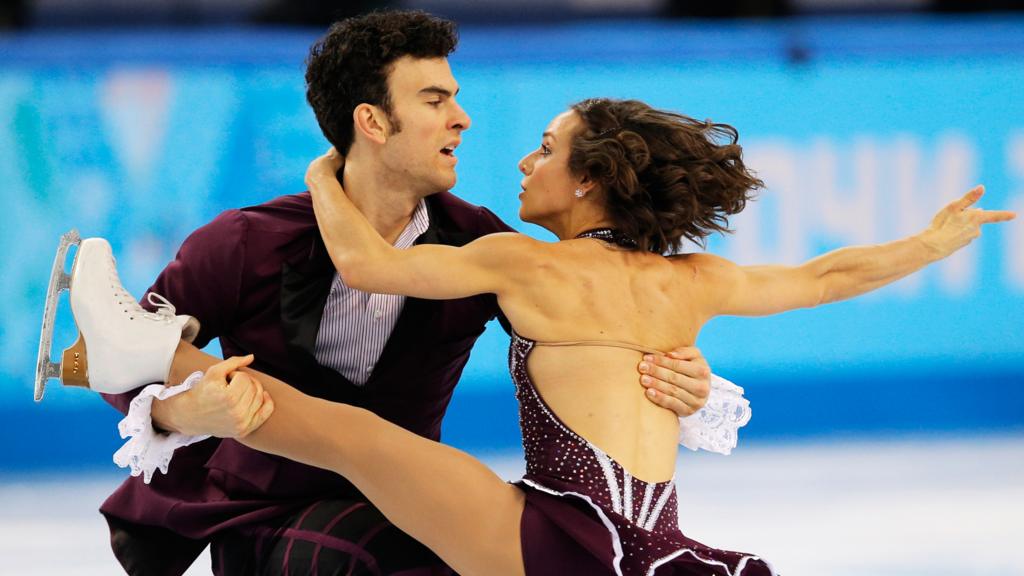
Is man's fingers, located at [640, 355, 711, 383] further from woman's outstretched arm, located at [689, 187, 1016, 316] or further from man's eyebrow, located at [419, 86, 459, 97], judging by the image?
man's eyebrow, located at [419, 86, 459, 97]

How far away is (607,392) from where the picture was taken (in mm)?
2666

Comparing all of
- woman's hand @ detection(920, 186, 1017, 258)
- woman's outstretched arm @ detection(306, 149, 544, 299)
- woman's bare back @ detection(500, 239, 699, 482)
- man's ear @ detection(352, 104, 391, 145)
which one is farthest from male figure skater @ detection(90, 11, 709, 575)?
woman's hand @ detection(920, 186, 1017, 258)

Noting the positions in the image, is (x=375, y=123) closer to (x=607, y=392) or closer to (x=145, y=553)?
(x=607, y=392)

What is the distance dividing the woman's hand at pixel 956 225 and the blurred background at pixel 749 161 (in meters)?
1.77

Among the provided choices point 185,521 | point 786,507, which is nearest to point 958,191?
point 786,507

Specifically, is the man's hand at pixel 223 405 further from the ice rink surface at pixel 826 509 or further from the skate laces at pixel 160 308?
the ice rink surface at pixel 826 509

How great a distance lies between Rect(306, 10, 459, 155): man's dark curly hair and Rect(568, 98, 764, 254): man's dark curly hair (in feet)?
1.47

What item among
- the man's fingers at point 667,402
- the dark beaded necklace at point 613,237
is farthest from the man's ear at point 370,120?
the man's fingers at point 667,402

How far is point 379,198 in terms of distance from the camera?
306cm

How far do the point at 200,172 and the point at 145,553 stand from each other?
2.42 m

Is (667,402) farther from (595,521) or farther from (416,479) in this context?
(416,479)

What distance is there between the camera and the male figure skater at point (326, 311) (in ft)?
9.62

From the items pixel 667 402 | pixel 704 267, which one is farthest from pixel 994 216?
pixel 667 402

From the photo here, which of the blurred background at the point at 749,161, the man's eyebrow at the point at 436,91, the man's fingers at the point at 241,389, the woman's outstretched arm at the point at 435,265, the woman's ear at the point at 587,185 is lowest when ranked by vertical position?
the man's fingers at the point at 241,389
